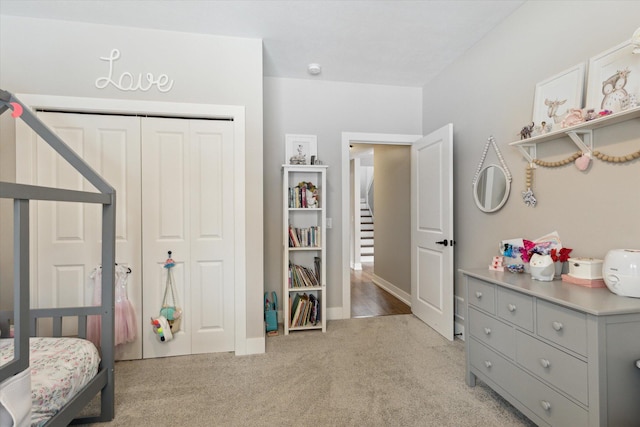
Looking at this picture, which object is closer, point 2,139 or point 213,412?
point 213,412

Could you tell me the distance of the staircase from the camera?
25.8 feet

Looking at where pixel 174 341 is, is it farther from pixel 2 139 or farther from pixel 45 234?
pixel 2 139

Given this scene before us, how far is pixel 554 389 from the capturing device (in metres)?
1.50

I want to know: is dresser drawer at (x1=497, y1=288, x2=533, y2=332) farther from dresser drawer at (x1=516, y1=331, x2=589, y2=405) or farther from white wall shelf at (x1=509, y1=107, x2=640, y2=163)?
white wall shelf at (x1=509, y1=107, x2=640, y2=163)

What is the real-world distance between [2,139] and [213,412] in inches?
99.4

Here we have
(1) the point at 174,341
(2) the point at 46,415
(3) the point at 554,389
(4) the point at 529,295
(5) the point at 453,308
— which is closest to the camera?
(2) the point at 46,415

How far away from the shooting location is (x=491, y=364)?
191 centimetres

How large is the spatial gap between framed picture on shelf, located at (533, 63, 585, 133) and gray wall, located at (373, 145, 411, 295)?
2.02m

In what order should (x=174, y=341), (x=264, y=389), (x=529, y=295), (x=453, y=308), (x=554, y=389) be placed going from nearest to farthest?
(x=554, y=389) < (x=529, y=295) < (x=264, y=389) < (x=174, y=341) < (x=453, y=308)

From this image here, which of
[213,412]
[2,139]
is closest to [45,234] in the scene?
[2,139]

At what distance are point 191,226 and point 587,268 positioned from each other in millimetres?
2666

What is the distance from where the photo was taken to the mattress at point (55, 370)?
52.6 inches

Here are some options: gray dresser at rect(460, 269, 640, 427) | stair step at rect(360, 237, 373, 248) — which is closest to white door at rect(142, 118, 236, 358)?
gray dresser at rect(460, 269, 640, 427)

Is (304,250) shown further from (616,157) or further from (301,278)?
(616,157)
